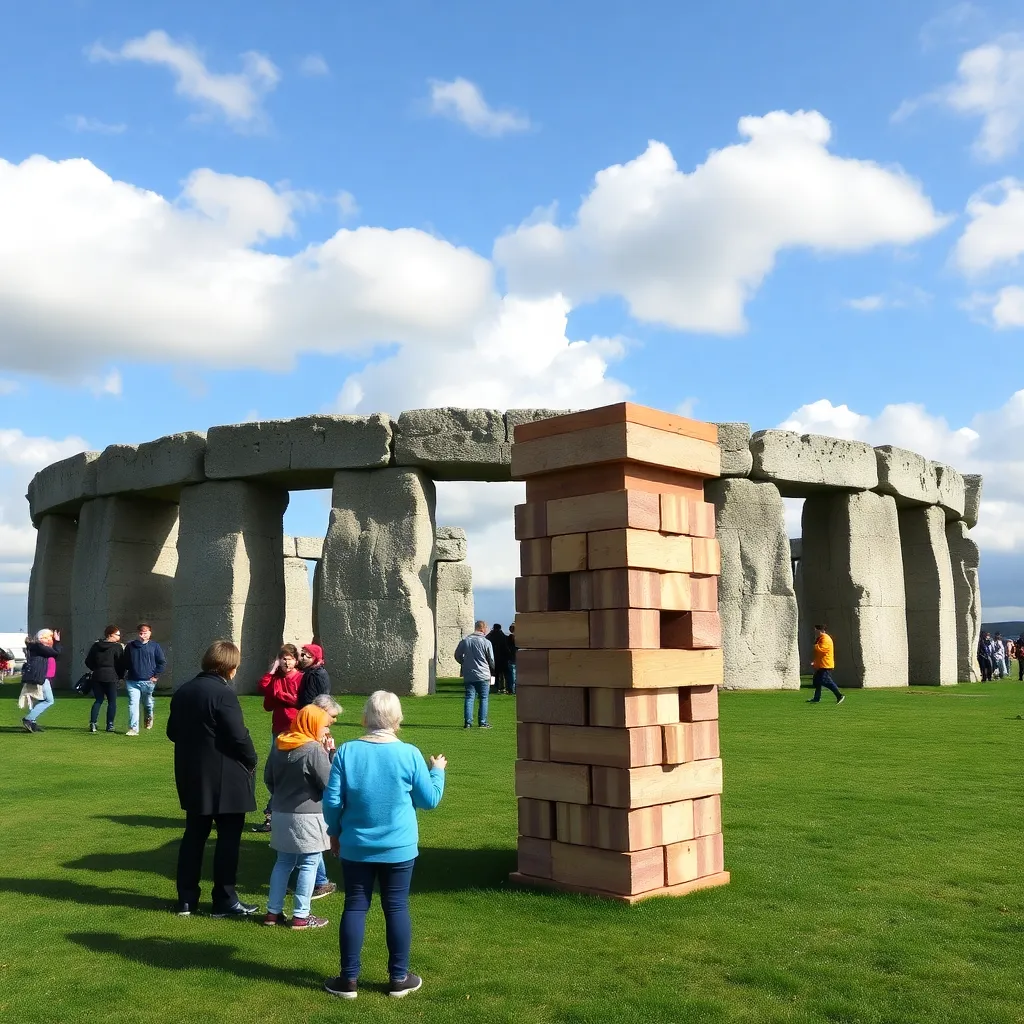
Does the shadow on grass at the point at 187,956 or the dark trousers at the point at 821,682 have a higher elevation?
the dark trousers at the point at 821,682

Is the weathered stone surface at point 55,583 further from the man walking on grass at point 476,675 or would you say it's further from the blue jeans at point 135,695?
the man walking on grass at point 476,675

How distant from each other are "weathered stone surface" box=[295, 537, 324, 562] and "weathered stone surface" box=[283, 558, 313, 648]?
23 centimetres

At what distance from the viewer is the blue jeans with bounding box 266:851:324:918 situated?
5.74 m

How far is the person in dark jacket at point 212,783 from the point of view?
19.6ft

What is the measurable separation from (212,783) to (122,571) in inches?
607

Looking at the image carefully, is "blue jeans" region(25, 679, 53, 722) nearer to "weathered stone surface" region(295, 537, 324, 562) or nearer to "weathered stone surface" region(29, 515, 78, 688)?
"weathered stone surface" region(29, 515, 78, 688)

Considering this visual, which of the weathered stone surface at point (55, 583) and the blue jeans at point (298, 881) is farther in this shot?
the weathered stone surface at point (55, 583)

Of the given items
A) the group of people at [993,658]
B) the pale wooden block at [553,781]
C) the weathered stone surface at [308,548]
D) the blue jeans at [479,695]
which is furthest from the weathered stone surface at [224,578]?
the group of people at [993,658]

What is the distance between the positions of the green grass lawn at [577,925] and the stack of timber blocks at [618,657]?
11.2 inches

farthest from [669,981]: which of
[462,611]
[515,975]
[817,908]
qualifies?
[462,611]

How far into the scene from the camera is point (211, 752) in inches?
237

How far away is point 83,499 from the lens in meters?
21.0

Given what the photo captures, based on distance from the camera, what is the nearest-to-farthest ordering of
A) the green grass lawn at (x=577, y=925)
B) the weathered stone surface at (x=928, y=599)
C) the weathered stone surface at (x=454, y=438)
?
the green grass lawn at (x=577, y=925)
the weathered stone surface at (x=454, y=438)
the weathered stone surface at (x=928, y=599)

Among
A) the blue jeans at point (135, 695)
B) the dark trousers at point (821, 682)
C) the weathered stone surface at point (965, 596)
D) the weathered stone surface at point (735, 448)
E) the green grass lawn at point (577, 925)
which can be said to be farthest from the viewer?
the weathered stone surface at point (965, 596)
